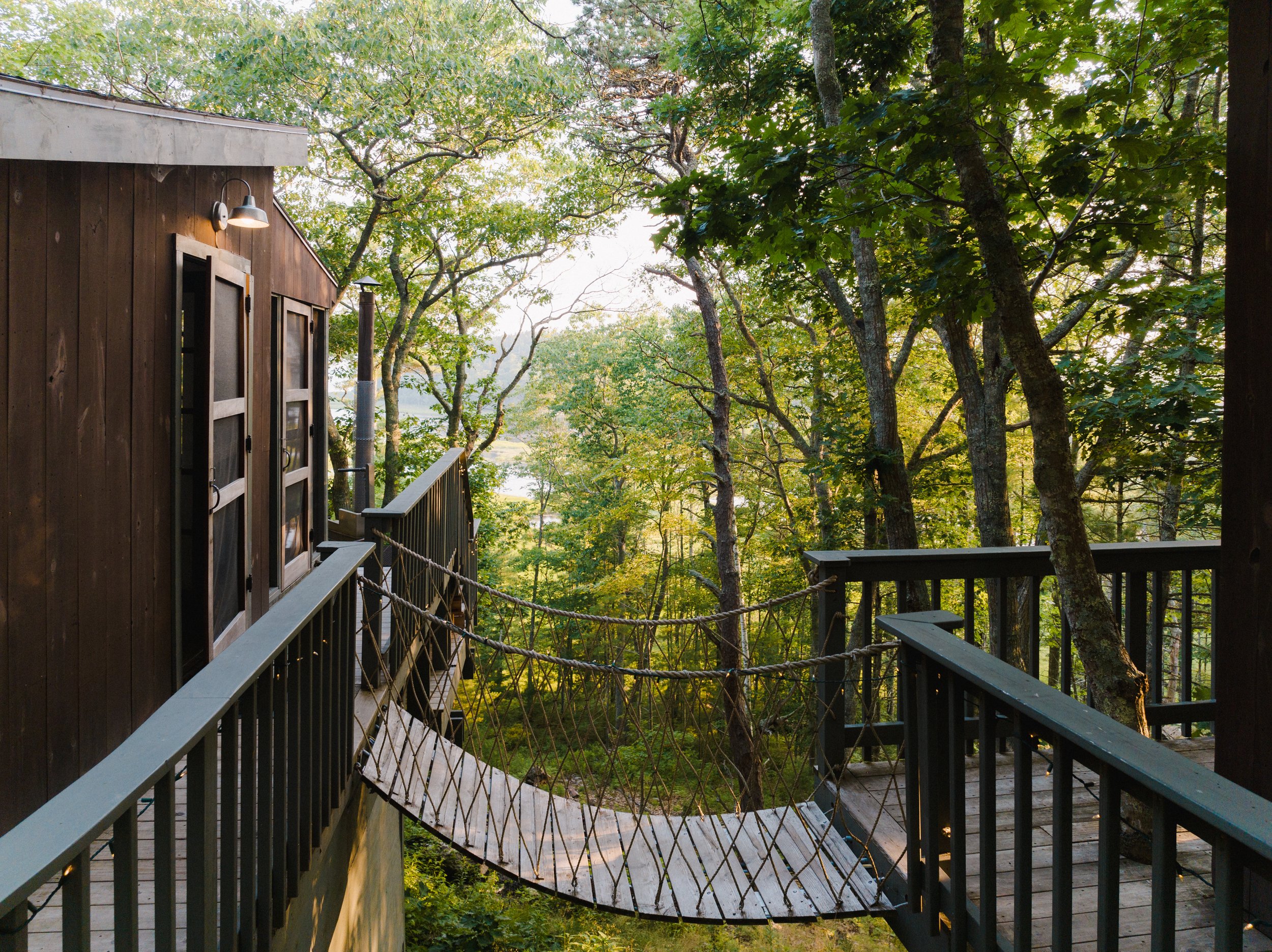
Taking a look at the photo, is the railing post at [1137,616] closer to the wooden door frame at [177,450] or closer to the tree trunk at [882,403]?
the tree trunk at [882,403]

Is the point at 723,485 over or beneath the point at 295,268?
beneath

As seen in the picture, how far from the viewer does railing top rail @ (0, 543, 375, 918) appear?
3.01 ft

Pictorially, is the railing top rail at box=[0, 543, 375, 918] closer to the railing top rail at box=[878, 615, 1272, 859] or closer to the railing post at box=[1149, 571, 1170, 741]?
the railing top rail at box=[878, 615, 1272, 859]

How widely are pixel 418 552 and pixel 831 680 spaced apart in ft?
7.60

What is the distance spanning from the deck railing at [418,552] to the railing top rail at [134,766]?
1.10m

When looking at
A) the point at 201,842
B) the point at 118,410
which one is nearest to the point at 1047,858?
the point at 201,842

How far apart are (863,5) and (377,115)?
7.69 metres

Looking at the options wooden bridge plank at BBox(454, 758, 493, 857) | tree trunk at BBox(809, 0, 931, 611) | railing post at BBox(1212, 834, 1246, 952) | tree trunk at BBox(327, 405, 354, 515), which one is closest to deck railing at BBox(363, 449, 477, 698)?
wooden bridge plank at BBox(454, 758, 493, 857)

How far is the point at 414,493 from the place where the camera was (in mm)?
4102

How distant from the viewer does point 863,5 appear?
7195 millimetres

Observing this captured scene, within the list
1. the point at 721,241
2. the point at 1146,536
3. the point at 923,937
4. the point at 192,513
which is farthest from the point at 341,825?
the point at 1146,536

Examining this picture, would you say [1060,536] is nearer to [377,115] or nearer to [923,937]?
[923,937]

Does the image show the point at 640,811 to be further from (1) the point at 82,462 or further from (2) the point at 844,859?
(1) the point at 82,462

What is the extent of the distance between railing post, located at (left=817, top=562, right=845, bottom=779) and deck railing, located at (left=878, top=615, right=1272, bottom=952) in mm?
533
